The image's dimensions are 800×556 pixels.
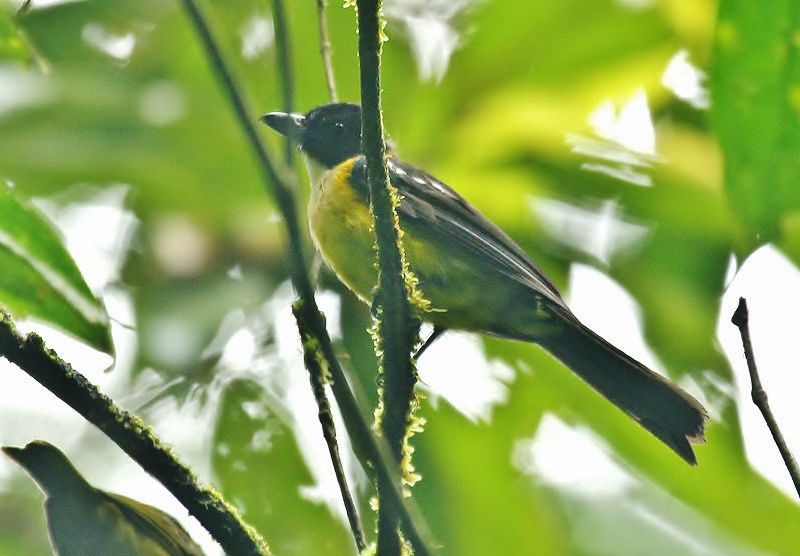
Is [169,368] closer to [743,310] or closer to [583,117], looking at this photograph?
[583,117]

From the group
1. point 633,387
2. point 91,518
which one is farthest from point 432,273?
point 91,518

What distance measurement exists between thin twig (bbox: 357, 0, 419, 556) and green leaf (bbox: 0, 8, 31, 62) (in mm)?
A: 798

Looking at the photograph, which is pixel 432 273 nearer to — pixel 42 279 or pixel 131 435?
pixel 42 279

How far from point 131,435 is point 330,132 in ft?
7.43

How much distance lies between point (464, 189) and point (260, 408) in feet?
3.06

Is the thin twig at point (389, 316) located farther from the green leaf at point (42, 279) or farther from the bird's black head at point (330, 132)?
the bird's black head at point (330, 132)

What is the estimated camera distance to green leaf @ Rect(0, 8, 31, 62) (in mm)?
2158

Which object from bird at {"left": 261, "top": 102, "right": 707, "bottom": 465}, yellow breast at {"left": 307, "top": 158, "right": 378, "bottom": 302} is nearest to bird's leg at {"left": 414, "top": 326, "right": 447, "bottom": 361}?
bird at {"left": 261, "top": 102, "right": 707, "bottom": 465}

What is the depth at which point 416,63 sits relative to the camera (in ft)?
11.4

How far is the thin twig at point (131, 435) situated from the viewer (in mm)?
1734

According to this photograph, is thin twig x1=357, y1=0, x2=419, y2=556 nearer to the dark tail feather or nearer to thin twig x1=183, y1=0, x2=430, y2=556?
thin twig x1=183, y1=0, x2=430, y2=556

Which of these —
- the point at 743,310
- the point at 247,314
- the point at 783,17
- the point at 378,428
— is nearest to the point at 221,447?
the point at 247,314

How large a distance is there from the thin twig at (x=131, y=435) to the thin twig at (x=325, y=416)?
25cm

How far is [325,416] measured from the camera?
6.97 ft
